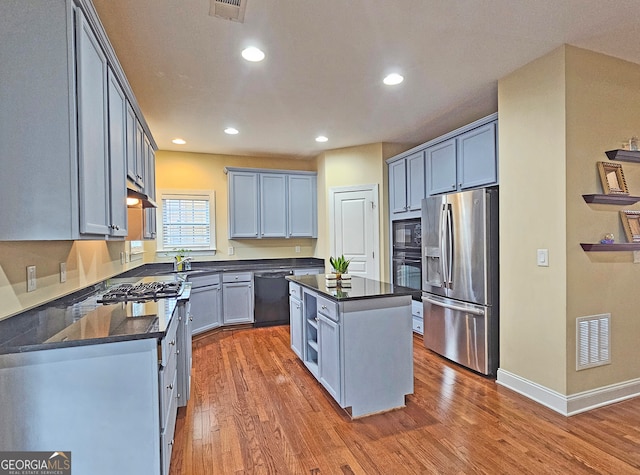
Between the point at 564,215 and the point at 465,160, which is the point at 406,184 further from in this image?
the point at 564,215

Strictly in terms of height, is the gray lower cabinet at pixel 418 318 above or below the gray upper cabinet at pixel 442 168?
below

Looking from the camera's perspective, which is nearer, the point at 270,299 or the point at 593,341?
the point at 593,341

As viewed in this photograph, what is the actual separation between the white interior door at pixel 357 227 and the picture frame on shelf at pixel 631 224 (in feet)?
9.17

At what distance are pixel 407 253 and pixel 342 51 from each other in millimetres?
2747

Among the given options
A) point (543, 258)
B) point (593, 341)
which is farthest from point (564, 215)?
point (593, 341)

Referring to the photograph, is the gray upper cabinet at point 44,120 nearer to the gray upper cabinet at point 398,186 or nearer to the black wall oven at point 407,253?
the black wall oven at point 407,253

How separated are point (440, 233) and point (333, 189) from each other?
2174 mm

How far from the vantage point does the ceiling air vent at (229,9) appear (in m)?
1.93

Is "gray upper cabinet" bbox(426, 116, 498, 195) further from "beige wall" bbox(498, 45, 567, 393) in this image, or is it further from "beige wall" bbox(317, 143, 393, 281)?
"beige wall" bbox(317, 143, 393, 281)

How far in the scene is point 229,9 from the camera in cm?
198

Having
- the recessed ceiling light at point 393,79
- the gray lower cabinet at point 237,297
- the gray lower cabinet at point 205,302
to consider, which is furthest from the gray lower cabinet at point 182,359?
the recessed ceiling light at point 393,79

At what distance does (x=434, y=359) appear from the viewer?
362cm

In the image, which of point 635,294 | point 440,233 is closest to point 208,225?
point 440,233

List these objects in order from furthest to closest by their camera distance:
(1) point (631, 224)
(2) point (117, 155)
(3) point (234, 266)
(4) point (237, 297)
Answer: (3) point (234, 266), (4) point (237, 297), (1) point (631, 224), (2) point (117, 155)
